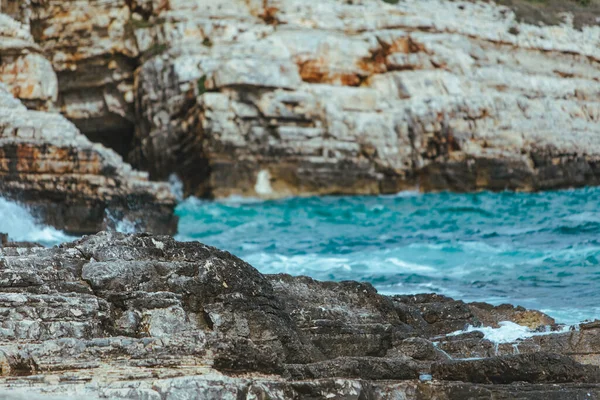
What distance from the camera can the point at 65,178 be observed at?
55.0 ft

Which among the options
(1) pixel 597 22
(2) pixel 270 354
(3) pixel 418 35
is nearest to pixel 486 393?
(2) pixel 270 354

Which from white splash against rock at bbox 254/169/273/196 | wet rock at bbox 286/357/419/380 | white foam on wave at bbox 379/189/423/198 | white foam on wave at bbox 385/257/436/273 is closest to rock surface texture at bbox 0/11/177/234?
white foam on wave at bbox 385/257/436/273

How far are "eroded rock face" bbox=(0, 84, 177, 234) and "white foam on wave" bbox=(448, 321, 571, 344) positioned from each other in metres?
9.03

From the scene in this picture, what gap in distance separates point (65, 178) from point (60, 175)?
0.10 meters

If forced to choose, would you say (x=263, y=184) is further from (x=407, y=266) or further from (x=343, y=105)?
(x=407, y=266)

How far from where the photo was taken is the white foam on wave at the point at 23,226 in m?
15.9

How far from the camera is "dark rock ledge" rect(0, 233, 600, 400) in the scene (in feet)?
17.5

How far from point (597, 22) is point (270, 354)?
103ft

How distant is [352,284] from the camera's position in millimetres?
8312

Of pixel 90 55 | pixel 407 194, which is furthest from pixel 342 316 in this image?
pixel 90 55

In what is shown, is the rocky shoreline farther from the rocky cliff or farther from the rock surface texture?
the rock surface texture

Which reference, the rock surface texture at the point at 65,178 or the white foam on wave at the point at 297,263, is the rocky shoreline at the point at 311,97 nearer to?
the rock surface texture at the point at 65,178

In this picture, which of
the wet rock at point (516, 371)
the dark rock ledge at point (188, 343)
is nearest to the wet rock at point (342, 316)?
the dark rock ledge at point (188, 343)

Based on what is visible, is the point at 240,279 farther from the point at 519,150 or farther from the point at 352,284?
the point at 519,150
